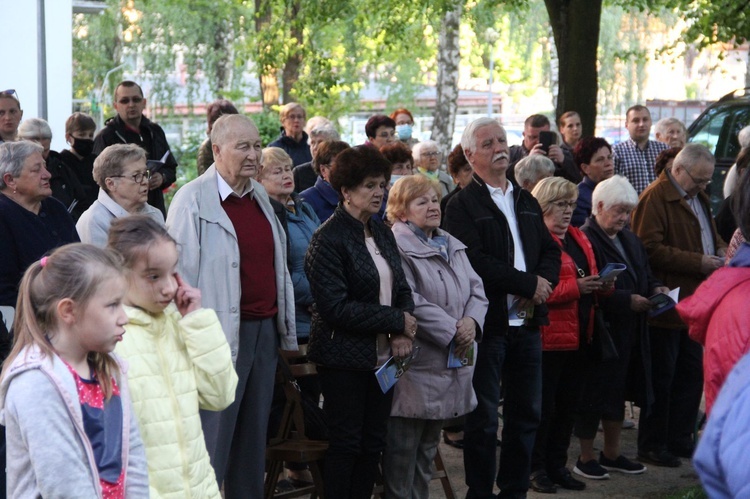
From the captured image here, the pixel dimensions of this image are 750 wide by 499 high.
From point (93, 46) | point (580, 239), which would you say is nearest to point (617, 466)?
point (580, 239)

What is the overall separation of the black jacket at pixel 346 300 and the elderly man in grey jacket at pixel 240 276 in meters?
0.21

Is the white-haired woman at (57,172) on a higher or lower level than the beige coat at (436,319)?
higher

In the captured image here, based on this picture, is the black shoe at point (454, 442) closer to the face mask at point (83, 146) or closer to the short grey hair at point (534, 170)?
the short grey hair at point (534, 170)

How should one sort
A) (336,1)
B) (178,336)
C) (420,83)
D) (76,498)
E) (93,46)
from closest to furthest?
(76,498)
(178,336)
(336,1)
(93,46)
(420,83)

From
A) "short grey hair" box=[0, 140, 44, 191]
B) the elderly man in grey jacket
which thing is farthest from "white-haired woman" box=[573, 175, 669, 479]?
"short grey hair" box=[0, 140, 44, 191]

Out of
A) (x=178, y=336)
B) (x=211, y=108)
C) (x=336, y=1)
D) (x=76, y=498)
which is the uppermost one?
(x=336, y=1)

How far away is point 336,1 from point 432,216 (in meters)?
12.6

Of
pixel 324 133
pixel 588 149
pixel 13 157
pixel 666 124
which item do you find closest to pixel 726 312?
pixel 13 157

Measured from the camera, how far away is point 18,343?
3486 mm

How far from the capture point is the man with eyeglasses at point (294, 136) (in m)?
11.0

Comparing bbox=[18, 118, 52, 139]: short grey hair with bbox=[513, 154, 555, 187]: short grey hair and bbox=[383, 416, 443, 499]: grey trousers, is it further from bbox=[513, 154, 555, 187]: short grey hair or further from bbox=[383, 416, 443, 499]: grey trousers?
bbox=[383, 416, 443, 499]: grey trousers

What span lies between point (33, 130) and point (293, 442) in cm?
378

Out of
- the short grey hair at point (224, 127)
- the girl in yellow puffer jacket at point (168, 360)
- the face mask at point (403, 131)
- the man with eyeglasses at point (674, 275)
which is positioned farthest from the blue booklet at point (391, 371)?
the face mask at point (403, 131)

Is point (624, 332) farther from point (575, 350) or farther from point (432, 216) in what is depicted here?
point (432, 216)
